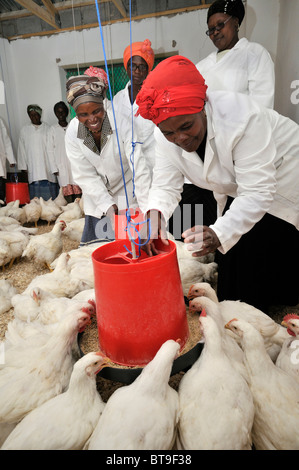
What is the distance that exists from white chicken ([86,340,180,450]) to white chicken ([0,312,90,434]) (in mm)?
270

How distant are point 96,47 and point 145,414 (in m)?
5.80

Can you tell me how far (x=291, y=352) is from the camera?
50.5 inches

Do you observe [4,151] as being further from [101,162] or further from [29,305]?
[29,305]

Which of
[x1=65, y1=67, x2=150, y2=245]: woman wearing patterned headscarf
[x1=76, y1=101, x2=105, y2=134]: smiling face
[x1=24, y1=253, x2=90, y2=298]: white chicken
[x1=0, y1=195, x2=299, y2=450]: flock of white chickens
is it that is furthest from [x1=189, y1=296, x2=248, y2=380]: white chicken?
[x1=76, y1=101, x2=105, y2=134]: smiling face

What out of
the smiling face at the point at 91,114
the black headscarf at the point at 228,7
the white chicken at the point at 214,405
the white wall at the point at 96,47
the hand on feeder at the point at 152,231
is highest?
the white wall at the point at 96,47

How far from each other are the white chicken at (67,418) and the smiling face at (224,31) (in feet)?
8.67

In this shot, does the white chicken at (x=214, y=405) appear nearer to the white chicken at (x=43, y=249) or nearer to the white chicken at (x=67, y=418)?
the white chicken at (x=67, y=418)

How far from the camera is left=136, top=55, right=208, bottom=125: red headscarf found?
3.68 feet

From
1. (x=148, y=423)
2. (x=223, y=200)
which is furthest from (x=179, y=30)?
(x=148, y=423)

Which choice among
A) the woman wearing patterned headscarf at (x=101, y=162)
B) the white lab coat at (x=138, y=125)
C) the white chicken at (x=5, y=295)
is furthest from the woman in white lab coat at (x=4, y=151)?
the white chicken at (x=5, y=295)

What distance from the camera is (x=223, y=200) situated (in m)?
1.77

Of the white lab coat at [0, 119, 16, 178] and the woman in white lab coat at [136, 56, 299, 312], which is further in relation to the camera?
the white lab coat at [0, 119, 16, 178]

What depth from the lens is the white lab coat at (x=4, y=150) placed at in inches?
212

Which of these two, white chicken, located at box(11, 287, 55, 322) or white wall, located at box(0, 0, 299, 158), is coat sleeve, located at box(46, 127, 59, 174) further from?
white chicken, located at box(11, 287, 55, 322)
